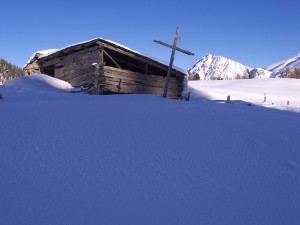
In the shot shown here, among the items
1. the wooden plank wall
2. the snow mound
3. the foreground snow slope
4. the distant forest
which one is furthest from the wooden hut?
the distant forest

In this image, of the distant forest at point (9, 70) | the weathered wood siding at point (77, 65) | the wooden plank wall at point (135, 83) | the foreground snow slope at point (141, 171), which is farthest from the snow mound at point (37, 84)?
the distant forest at point (9, 70)

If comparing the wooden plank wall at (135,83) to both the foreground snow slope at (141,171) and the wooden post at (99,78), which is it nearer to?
the wooden post at (99,78)

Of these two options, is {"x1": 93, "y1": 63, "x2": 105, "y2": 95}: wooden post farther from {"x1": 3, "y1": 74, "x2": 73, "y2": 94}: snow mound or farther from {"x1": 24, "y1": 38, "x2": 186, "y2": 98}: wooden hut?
{"x1": 3, "y1": 74, "x2": 73, "y2": 94}: snow mound

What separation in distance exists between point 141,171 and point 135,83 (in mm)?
13076

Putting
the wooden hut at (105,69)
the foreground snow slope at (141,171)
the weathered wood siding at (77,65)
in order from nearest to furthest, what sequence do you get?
1. the foreground snow slope at (141,171)
2. the wooden hut at (105,69)
3. the weathered wood siding at (77,65)

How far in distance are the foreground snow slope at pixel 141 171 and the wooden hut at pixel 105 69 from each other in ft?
30.1

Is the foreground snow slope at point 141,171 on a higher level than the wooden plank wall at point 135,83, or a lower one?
lower

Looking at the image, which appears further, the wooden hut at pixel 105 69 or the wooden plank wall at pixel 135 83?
the wooden plank wall at pixel 135 83

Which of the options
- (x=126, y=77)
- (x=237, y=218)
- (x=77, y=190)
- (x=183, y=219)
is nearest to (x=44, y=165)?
(x=77, y=190)

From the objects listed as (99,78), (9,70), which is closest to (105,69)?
(99,78)

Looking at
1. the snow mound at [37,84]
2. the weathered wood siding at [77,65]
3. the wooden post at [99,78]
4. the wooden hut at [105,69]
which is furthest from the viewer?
the weathered wood siding at [77,65]

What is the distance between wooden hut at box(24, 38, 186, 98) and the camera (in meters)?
15.0

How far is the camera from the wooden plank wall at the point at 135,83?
15.4 m

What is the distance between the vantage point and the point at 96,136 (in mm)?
4852
